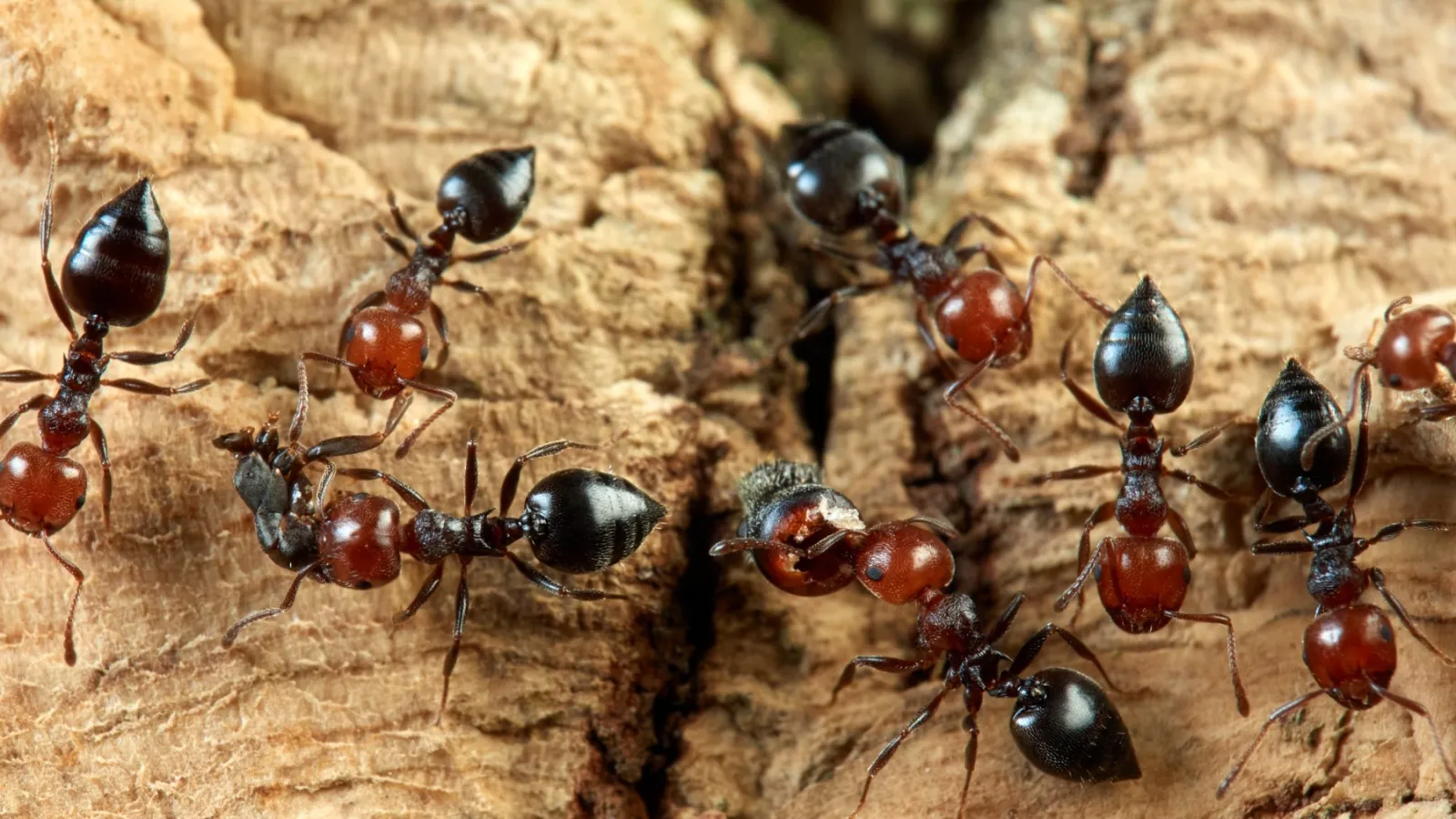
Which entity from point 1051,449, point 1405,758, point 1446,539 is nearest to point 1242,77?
point 1051,449

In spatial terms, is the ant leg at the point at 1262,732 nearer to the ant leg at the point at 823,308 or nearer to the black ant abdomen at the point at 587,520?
the black ant abdomen at the point at 587,520

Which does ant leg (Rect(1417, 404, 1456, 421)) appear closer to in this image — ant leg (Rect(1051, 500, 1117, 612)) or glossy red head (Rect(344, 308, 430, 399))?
ant leg (Rect(1051, 500, 1117, 612))

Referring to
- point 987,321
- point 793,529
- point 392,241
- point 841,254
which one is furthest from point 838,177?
point 392,241

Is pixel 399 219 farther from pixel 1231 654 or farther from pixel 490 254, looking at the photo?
pixel 1231 654

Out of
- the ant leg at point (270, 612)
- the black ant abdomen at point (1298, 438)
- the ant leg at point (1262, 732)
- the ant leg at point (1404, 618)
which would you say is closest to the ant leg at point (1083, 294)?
the black ant abdomen at point (1298, 438)

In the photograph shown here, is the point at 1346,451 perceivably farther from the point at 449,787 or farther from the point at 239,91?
the point at 239,91
